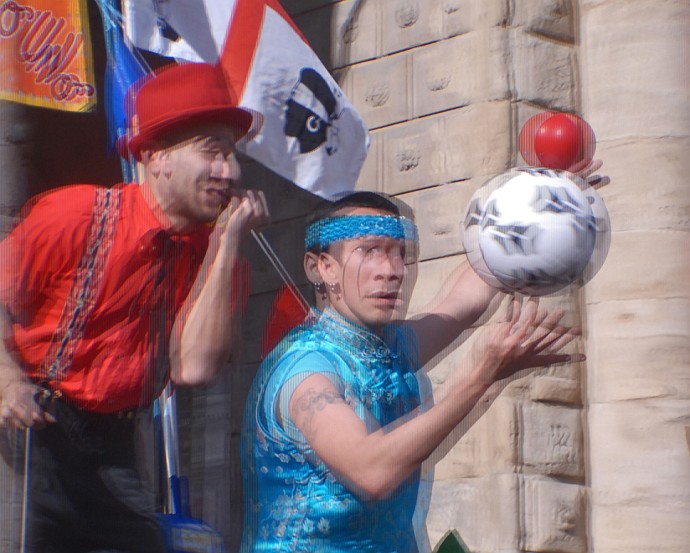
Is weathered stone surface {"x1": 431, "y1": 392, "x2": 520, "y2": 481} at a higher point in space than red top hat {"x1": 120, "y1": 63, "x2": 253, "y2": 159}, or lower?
lower

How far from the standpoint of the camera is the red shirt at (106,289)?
374 centimetres

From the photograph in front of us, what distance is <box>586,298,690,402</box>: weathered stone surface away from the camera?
483 cm

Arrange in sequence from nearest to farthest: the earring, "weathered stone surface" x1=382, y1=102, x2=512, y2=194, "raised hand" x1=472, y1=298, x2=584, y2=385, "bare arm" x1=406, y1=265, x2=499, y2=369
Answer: "raised hand" x1=472, y1=298, x2=584, y2=385 < the earring < "bare arm" x1=406, y1=265, x2=499, y2=369 < "weathered stone surface" x1=382, y1=102, x2=512, y2=194

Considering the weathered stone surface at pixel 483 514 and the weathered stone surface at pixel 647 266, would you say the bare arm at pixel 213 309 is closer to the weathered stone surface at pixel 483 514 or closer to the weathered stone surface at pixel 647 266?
the weathered stone surface at pixel 483 514

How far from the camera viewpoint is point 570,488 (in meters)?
4.88

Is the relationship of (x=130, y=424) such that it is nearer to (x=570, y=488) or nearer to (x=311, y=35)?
(x=570, y=488)

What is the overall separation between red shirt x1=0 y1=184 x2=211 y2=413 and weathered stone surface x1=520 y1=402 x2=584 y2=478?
1431mm

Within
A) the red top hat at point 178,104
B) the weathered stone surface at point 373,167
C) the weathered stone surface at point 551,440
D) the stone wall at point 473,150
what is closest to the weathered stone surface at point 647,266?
the stone wall at point 473,150

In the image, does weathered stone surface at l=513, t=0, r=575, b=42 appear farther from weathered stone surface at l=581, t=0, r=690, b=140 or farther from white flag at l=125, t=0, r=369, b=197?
white flag at l=125, t=0, r=369, b=197

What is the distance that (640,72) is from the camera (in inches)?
201

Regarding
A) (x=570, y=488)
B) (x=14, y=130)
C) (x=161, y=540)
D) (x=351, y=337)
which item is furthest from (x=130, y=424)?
(x=570, y=488)

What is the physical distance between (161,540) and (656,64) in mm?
2468

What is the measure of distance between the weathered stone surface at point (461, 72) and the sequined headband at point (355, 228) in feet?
3.97

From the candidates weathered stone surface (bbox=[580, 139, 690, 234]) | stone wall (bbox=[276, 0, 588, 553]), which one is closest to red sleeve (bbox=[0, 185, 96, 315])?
stone wall (bbox=[276, 0, 588, 553])
